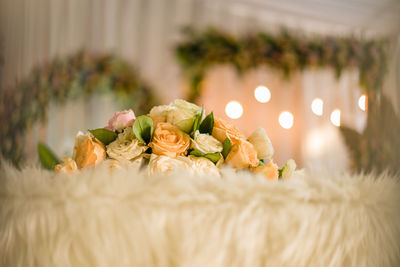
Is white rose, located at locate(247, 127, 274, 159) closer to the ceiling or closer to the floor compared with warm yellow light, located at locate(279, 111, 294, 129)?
closer to the ceiling

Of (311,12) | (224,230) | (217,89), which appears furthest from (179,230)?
(311,12)

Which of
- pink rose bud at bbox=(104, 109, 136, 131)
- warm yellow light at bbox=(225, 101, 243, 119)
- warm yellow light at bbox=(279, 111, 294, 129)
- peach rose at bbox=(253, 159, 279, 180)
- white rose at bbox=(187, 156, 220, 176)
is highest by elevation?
pink rose bud at bbox=(104, 109, 136, 131)

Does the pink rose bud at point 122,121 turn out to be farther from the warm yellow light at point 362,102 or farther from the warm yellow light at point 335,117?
the warm yellow light at point 335,117

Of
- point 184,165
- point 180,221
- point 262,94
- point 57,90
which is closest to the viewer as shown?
point 180,221

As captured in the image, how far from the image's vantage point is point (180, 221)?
0.81 feet

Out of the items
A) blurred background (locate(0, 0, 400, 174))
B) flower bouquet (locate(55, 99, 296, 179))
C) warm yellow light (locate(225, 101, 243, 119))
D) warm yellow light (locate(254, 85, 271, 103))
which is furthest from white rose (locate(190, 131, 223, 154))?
warm yellow light (locate(254, 85, 271, 103))

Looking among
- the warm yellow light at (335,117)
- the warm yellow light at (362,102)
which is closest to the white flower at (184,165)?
the warm yellow light at (362,102)

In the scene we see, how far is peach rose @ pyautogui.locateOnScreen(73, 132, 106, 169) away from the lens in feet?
1.22

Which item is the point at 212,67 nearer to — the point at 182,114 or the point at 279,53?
the point at 279,53

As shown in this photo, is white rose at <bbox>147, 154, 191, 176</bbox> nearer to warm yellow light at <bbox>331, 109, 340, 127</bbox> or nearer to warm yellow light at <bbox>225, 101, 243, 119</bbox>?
warm yellow light at <bbox>225, 101, 243, 119</bbox>

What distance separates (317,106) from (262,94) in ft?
1.42

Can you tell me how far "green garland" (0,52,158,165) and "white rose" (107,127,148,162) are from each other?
5.00 ft

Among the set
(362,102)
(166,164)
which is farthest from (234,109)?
(166,164)

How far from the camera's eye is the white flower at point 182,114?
0.41m
